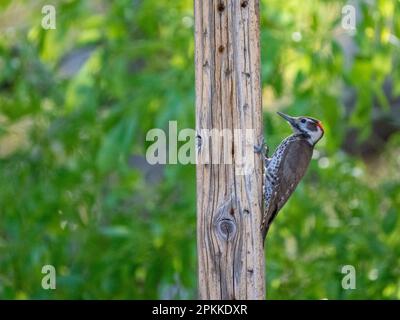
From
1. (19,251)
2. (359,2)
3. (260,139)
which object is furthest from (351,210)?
(260,139)

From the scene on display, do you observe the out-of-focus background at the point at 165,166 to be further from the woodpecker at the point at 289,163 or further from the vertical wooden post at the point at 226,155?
the vertical wooden post at the point at 226,155

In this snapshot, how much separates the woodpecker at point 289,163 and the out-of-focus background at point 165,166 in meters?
1.74

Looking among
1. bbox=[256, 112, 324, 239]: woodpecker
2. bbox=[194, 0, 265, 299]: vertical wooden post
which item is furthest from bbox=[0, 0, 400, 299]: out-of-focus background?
bbox=[194, 0, 265, 299]: vertical wooden post

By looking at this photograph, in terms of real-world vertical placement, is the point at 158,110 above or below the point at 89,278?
above

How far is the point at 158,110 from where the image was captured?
7.62m

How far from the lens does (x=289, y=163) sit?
212 inches

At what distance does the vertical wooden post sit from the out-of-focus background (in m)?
2.93

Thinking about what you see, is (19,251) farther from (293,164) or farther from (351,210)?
(293,164)

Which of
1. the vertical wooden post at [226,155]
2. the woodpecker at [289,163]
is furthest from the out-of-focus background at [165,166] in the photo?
the vertical wooden post at [226,155]

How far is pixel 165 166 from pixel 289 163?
8.59 feet

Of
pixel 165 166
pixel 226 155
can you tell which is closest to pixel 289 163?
pixel 226 155
